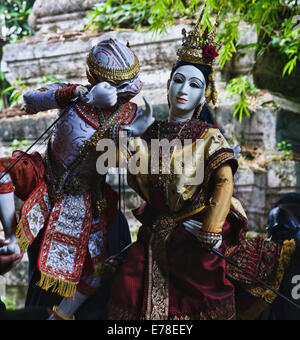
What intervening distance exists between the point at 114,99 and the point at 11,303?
1818 millimetres

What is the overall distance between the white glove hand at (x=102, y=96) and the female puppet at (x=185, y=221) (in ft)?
0.87

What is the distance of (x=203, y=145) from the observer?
2004mm

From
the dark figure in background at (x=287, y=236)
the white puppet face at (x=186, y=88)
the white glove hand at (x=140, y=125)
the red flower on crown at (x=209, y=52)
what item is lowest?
the dark figure in background at (x=287, y=236)

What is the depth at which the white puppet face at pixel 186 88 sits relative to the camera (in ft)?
6.64

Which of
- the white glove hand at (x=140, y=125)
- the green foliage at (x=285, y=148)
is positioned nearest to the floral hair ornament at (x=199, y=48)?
the white glove hand at (x=140, y=125)

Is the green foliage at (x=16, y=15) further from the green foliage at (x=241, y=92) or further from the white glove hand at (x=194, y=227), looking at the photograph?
the white glove hand at (x=194, y=227)

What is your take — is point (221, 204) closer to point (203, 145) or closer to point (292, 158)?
point (203, 145)

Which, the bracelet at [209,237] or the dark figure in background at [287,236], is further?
the dark figure in background at [287,236]

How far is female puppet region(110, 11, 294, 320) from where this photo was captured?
6.37 feet

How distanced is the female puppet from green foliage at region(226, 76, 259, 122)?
1.09 m

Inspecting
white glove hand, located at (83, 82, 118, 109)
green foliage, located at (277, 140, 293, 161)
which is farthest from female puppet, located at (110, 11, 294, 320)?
green foliage, located at (277, 140, 293, 161)

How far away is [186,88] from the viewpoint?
2016 mm

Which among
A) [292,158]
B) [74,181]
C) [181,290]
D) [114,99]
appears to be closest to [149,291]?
[181,290]

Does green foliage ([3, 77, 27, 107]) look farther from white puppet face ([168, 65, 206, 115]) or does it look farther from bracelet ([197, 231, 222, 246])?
bracelet ([197, 231, 222, 246])
